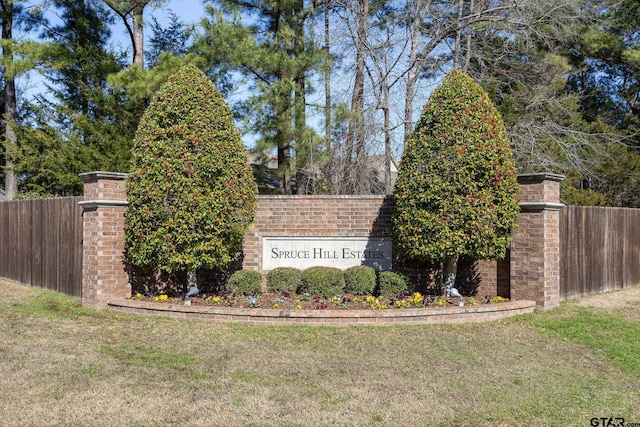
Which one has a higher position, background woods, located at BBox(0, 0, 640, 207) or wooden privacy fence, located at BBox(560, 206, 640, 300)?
background woods, located at BBox(0, 0, 640, 207)

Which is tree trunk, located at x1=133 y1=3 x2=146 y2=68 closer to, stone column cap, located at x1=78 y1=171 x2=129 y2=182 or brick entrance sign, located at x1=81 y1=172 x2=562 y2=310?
stone column cap, located at x1=78 y1=171 x2=129 y2=182

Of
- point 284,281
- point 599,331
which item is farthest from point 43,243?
point 599,331

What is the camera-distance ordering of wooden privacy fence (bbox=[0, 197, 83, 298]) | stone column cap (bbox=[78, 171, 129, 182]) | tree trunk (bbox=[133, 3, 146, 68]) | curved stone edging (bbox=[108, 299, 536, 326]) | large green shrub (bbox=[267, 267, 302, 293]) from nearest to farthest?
1. curved stone edging (bbox=[108, 299, 536, 326])
2. stone column cap (bbox=[78, 171, 129, 182])
3. large green shrub (bbox=[267, 267, 302, 293])
4. wooden privacy fence (bbox=[0, 197, 83, 298])
5. tree trunk (bbox=[133, 3, 146, 68])

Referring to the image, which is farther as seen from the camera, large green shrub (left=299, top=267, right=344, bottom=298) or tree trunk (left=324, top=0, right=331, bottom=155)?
tree trunk (left=324, top=0, right=331, bottom=155)

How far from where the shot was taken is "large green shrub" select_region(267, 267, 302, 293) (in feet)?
30.4

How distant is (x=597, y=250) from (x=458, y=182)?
4.43 metres

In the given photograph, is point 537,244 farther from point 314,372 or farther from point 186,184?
point 186,184

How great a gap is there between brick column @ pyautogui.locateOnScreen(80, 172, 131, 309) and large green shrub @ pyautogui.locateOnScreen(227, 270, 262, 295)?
175cm

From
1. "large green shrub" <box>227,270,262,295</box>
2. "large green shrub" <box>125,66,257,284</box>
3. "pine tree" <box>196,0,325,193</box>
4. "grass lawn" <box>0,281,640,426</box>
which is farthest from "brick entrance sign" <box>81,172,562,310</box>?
"pine tree" <box>196,0,325,193</box>

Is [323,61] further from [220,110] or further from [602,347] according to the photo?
[602,347]

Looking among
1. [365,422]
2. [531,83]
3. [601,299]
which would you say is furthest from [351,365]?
[531,83]

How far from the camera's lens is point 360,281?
909 centimetres

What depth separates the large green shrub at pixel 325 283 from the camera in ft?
29.3

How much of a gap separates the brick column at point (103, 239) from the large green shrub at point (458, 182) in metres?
4.54
